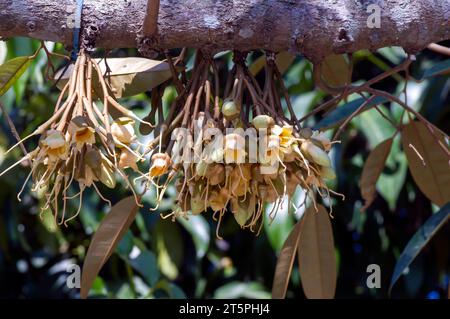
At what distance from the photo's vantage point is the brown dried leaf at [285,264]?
4.16 ft

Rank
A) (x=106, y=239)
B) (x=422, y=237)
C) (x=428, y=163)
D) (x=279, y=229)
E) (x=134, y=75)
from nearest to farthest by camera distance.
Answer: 1. (x=134, y=75)
2. (x=106, y=239)
3. (x=422, y=237)
4. (x=428, y=163)
5. (x=279, y=229)

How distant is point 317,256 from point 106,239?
371 millimetres

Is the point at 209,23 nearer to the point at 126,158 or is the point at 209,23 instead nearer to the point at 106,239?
the point at 126,158

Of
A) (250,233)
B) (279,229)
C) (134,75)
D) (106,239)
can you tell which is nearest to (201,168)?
(134,75)

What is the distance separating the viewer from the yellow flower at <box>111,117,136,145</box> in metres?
0.85

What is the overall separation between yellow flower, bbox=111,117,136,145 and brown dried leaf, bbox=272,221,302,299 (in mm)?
490

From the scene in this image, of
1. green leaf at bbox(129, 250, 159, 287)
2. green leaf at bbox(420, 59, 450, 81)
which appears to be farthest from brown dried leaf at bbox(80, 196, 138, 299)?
green leaf at bbox(420, 59, 450, 81)

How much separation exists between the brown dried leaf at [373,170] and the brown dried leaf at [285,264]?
0.18m

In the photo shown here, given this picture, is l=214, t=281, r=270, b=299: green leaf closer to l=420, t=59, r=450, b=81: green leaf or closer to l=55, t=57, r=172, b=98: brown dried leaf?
l=420, t=59, r=450, b=81: green leaf

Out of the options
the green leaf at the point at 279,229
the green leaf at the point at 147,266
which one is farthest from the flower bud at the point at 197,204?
the green leaf at the point at 279,229

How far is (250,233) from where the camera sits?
232 centimetres

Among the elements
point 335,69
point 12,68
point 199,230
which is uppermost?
point 12,68

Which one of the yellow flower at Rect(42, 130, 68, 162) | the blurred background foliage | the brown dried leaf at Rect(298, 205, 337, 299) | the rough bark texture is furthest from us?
the blurred background foliage
